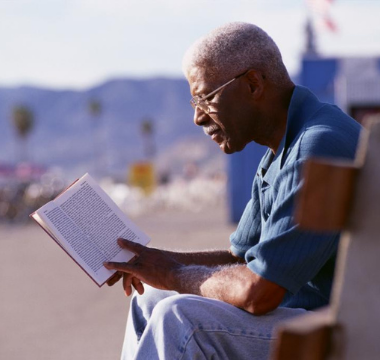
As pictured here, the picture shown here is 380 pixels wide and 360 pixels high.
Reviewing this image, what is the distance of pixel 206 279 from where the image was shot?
2.60 metres

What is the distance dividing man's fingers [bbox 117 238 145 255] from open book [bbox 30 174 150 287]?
0.04 meters

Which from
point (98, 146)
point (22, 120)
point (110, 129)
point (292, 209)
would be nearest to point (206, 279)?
point (292, 209)

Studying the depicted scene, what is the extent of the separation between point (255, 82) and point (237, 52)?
117 millimetres

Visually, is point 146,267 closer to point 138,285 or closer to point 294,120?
point 138,285

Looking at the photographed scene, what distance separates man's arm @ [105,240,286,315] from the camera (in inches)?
93.5

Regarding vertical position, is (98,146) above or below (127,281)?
below

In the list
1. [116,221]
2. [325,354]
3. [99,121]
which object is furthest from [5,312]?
[99,121]

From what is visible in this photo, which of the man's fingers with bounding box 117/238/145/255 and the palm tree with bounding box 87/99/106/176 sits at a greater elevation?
the man's fingers with bounding box 117/238/145/255

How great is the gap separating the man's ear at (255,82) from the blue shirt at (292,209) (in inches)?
4.9

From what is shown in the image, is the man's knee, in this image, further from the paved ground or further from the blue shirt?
the paved ground

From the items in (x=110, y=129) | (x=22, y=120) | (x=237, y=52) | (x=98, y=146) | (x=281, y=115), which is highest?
(x=237, y=52)

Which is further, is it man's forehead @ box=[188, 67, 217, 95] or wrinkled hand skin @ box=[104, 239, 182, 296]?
man's forehead @ box=[188, 67, 217, 95]

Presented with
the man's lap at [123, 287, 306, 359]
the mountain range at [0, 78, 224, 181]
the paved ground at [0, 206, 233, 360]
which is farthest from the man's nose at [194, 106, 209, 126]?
the mountain range at [0, 78, 224, 181]

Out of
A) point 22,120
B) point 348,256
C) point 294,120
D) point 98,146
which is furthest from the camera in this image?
point 98,146
